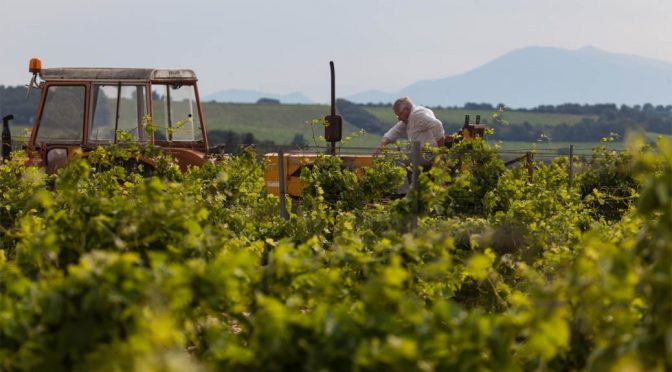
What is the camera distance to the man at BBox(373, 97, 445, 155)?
1257 cm

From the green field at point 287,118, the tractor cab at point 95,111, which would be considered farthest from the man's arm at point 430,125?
the green field at point 287,118

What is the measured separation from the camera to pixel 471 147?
1113 cm

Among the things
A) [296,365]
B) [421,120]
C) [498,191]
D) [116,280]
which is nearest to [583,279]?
[296,365]

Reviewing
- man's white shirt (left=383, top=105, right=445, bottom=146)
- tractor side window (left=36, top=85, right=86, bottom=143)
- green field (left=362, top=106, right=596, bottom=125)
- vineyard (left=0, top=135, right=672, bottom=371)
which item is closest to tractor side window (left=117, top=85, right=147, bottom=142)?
tractor side window (left=36, top=85, right=86, bottom=143)

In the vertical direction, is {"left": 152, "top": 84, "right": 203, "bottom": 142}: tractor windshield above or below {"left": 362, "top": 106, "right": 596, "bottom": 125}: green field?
above

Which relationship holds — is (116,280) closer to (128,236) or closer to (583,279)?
(128,236)

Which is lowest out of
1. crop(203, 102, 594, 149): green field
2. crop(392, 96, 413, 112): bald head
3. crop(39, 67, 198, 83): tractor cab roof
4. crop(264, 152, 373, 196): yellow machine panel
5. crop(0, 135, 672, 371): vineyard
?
crop(203, 102, 594, 149): green field

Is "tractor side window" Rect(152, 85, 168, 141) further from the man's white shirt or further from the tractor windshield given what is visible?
the man's white shirt

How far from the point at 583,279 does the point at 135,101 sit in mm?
11131

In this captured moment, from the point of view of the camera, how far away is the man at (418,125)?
12.6 m

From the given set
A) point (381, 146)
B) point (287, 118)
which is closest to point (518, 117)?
point (287, 118)

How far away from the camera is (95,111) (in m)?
14.5

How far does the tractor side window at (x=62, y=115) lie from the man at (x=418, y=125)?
4.53 m

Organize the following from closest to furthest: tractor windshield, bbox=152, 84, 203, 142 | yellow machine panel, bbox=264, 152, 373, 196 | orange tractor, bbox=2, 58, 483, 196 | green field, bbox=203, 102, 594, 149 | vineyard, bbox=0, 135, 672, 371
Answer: vineyard, bbox=0, 135, 672, 371 < yellow machine panel, bbox=264, 152, 373, 196 < orange tractor, bbox=2, 58, 483, 196 < tractor windshield, bbox=152, 84, 203, 142 < green field, bbox=203, 102, 594, 149
